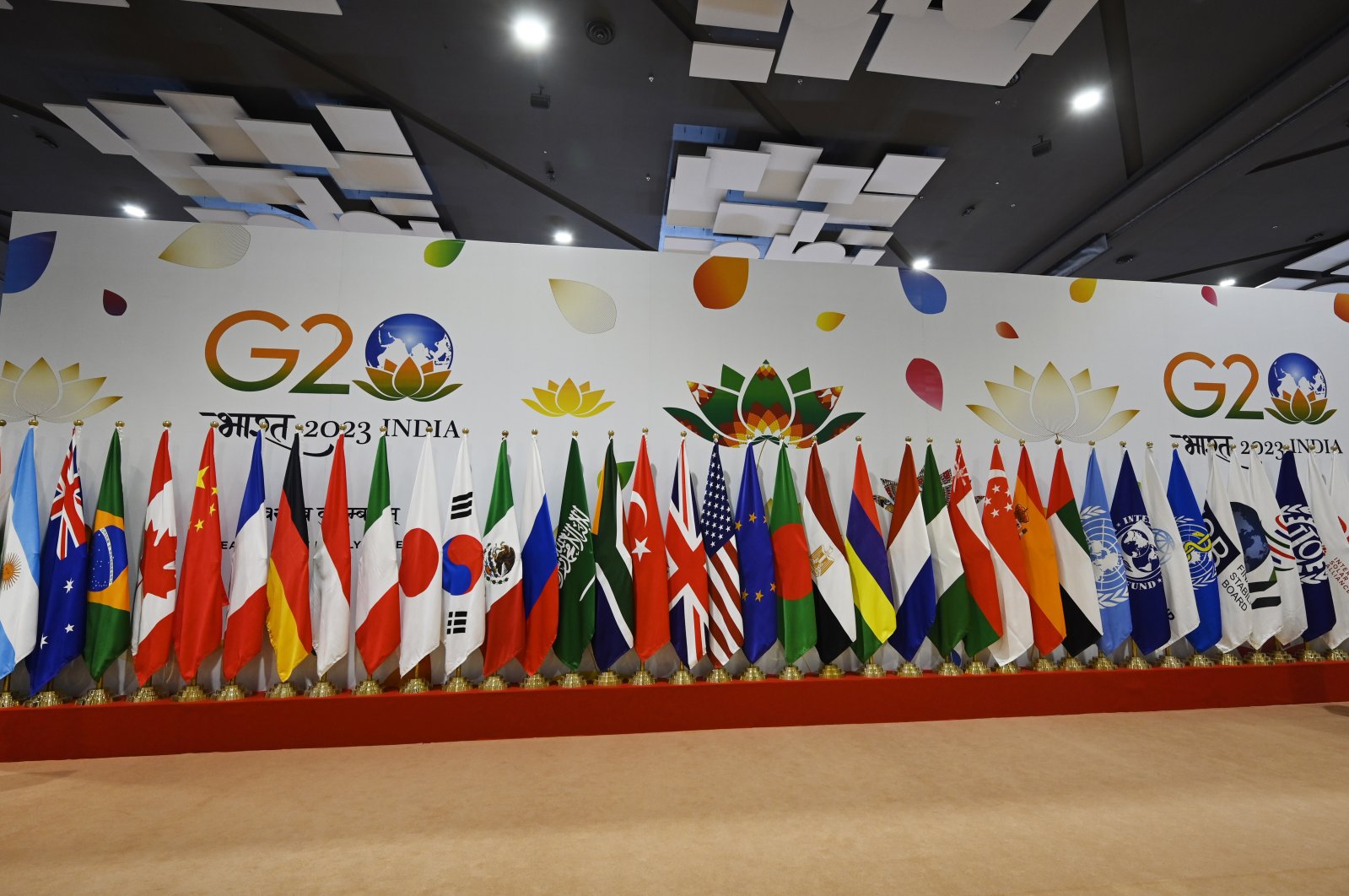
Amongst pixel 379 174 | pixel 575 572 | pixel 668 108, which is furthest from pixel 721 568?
pixel 379 174

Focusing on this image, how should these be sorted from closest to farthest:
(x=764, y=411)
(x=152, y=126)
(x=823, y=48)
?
(x=823, y=48), (x=764, y=411), (x=152, y=126)

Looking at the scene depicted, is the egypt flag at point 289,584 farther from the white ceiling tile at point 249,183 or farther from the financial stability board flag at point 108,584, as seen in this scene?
the white ceiling tile at point 249,183

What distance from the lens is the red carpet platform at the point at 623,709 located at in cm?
303

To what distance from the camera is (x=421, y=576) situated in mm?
3312

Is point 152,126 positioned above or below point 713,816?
above

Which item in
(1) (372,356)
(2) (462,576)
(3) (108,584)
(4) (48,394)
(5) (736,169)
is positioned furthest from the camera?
(5) (736,169)

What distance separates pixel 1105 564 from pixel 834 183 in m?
3.16

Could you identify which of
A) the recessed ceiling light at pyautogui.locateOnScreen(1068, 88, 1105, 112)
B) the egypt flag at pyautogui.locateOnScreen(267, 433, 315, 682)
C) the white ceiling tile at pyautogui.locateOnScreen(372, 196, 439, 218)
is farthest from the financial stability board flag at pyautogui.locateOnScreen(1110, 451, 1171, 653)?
the white ceiling tile at pyautogui.locateOnScreen(372, 196, 439, 218)

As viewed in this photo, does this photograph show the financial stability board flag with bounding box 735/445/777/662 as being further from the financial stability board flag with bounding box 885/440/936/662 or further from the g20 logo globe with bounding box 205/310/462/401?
the g20 logo globe with bounding box 205/310/462/401

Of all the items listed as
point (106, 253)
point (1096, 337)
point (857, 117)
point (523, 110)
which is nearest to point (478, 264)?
point (523, 110)

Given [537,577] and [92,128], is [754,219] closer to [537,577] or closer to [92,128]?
[537,577]

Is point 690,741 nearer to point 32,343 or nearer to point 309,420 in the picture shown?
point 309,420

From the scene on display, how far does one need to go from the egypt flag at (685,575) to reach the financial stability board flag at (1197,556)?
9.26 ft

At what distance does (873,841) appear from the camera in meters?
2.10
